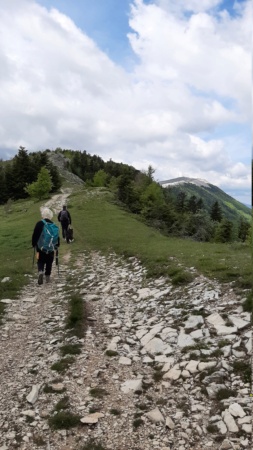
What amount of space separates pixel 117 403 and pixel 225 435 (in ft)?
6.98

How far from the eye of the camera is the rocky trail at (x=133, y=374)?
18.5ft

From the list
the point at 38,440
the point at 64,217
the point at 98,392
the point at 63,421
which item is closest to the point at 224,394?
the point at 98,392

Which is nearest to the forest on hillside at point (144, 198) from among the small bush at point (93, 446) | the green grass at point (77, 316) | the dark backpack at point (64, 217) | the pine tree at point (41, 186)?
the pine tree at point (41, 186)

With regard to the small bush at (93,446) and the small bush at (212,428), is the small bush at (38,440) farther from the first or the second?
the small bush at (212,428)

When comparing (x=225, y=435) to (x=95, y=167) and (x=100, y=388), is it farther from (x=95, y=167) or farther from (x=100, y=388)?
(x=95, y=167)

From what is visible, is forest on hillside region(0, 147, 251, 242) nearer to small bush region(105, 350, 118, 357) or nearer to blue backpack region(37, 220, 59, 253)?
blue backpack region(37, 220, 59, 253)

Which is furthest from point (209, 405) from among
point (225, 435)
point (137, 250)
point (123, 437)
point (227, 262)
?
point (137, 250)

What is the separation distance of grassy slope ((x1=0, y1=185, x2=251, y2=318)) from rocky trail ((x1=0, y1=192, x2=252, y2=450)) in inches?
60.7

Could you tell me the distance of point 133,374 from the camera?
7.51 m

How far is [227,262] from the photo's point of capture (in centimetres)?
1466

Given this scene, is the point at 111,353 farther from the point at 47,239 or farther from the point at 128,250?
the point at 128,250

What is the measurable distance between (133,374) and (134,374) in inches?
0.9

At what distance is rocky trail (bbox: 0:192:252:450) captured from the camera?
5.64 meters

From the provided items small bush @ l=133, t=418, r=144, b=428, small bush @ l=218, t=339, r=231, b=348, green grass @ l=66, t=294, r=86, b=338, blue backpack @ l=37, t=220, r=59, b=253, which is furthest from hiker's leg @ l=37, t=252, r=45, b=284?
small bush @ l=133, t=418, r=144, b=428
